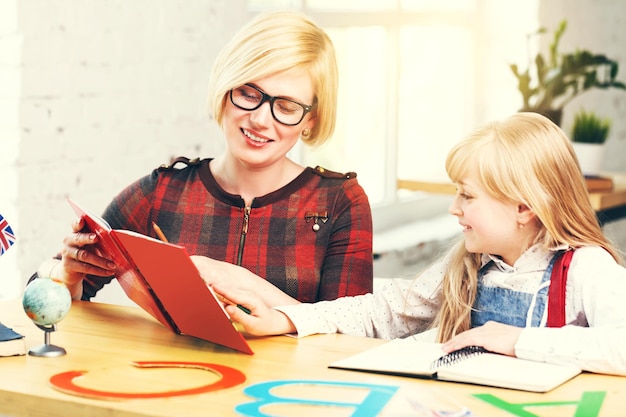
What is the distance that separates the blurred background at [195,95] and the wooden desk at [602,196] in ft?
0.76

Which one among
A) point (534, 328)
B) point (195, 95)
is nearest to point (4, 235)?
point (534, 328)

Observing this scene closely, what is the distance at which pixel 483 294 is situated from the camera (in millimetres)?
1878

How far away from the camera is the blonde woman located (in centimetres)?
200

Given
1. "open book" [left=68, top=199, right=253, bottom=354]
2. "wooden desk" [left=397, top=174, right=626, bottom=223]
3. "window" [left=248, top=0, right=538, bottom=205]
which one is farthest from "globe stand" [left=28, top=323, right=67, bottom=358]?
"wooden desk" [left=397, top=174, right=626, bottom=223]

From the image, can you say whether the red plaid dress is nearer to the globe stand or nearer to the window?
the globe stand

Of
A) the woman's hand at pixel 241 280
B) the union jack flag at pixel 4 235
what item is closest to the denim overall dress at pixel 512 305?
the woman's hand at pixel 241 280

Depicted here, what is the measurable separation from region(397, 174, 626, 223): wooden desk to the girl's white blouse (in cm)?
199

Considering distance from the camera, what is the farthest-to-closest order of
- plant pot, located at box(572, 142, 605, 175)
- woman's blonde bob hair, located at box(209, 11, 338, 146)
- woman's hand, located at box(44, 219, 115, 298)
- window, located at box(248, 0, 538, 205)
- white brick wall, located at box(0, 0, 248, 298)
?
plant pot, located at box(572, 142, 605, 175), window, located at box(248, 0, 538, 205), white brick wall, located at box(0, 0, 248, 298), woman's blonde bob hair, located at box(209, 11, 338, 146), woman's hand, located at box(44, 219, 115, 298)

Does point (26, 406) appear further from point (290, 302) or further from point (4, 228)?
point (290, 302)

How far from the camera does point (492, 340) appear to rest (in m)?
1.58

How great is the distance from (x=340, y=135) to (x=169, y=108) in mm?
1126

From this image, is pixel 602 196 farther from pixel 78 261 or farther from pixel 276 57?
pixel 78 261

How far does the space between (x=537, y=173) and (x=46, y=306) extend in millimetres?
852

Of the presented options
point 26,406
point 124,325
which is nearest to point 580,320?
point 124,325
